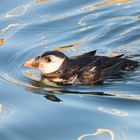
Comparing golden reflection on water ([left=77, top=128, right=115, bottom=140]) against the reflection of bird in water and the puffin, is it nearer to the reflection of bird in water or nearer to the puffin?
the reflection of bird in water

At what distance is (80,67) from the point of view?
9.30 m

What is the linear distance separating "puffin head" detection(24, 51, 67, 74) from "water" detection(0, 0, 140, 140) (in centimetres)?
17

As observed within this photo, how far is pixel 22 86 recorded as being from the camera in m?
9.20

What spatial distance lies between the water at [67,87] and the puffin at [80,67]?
0.54 ft

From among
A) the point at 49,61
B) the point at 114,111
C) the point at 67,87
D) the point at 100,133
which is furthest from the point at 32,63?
the point at 100,133

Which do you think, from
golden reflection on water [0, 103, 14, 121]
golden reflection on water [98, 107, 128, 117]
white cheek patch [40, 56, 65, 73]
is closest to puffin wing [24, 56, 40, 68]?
white cheek patch [40, 56, 65, 73]

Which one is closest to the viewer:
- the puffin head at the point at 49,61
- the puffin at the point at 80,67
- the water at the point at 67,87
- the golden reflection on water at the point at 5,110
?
the water at the point at 67,87

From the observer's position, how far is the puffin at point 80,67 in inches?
362

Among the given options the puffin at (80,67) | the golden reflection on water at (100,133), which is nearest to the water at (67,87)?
the golden reflection on water at (100,133)

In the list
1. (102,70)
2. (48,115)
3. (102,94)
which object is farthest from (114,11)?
(48,115)

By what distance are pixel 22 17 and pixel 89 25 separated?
5.12 ft

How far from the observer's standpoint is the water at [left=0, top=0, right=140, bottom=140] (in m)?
7.39

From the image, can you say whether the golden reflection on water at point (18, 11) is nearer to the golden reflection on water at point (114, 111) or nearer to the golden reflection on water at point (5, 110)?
the golden reflection on water at point (5, 110)

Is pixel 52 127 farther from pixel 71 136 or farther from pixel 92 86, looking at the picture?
pixel 92 86
